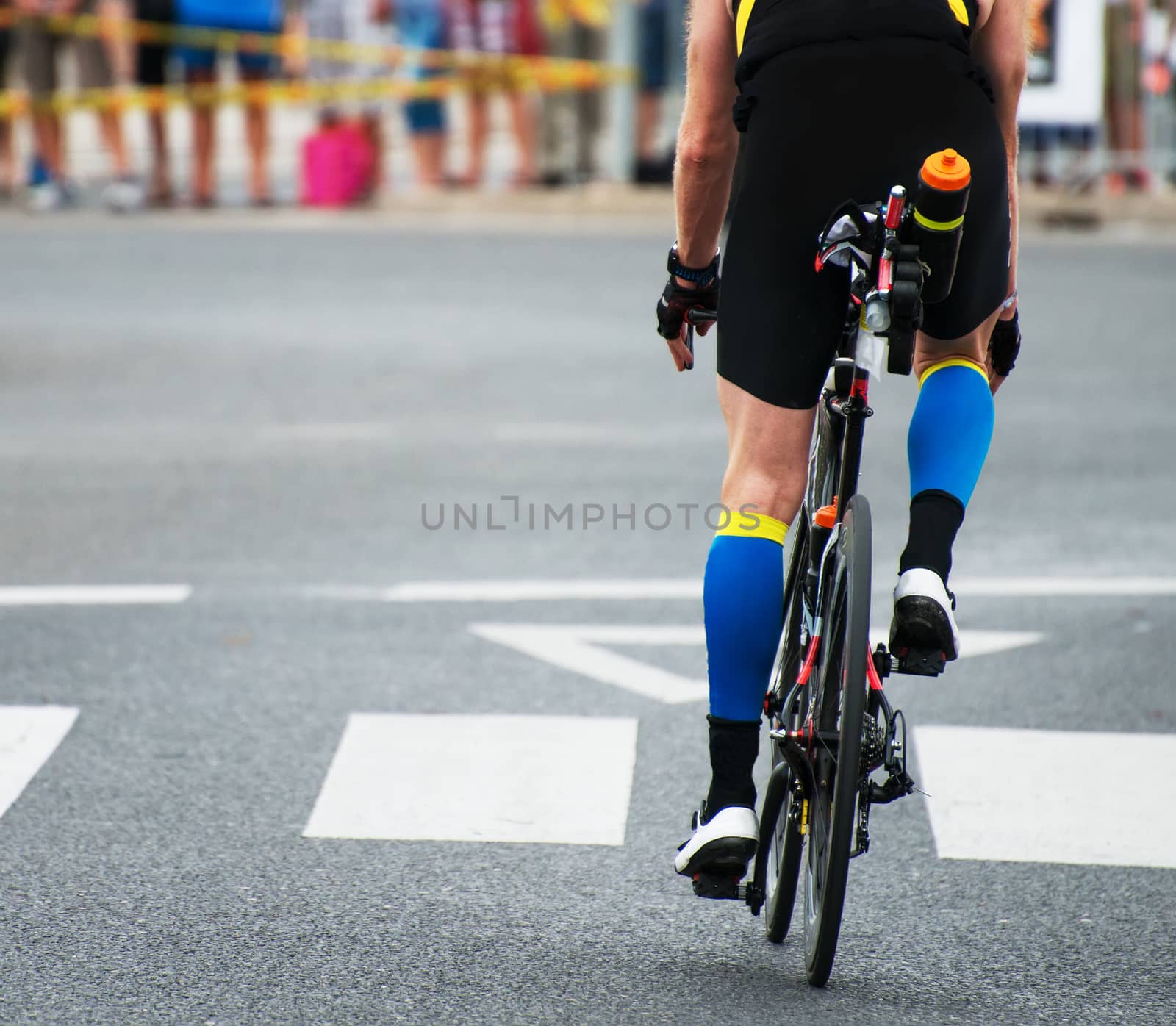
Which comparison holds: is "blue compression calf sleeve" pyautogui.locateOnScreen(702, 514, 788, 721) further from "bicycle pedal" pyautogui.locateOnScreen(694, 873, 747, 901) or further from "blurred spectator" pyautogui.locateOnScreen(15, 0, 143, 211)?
"blurred spectator" pyautogui.locateOnScreen(15, 0, 143, 211)

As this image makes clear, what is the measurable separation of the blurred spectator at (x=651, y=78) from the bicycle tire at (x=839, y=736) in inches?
556

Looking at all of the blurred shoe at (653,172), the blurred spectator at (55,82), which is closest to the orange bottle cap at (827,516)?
the blurred shoe at (653,172)

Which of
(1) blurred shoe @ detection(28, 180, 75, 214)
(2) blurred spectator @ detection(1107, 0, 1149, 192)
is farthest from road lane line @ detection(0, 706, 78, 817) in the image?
(1) blurred shoe @ detection(28, 180, 75, 214)

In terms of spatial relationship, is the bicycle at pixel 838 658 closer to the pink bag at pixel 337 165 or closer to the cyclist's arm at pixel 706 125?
the cyclist's arm at pixel 706 125

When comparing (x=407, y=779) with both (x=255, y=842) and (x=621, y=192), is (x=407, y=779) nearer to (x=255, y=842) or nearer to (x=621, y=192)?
(x=255, y=842)

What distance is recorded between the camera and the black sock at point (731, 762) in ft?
10.9

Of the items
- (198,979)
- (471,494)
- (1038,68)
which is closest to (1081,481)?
(471,494)

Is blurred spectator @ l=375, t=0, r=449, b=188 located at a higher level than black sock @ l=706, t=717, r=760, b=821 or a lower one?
higher

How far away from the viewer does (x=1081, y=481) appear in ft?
24.7

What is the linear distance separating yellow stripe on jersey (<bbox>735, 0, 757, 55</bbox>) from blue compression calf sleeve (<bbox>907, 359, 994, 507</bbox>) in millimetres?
627

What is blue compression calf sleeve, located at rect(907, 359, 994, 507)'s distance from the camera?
332cm

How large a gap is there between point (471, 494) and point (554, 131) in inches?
489

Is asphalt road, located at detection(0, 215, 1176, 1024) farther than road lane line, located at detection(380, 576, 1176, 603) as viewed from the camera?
No

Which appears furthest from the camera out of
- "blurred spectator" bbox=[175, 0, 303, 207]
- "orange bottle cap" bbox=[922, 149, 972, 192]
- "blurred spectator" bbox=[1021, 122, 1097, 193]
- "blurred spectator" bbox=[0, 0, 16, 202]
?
"blurred spectator" bbox=[0, 0, 16, 202]
